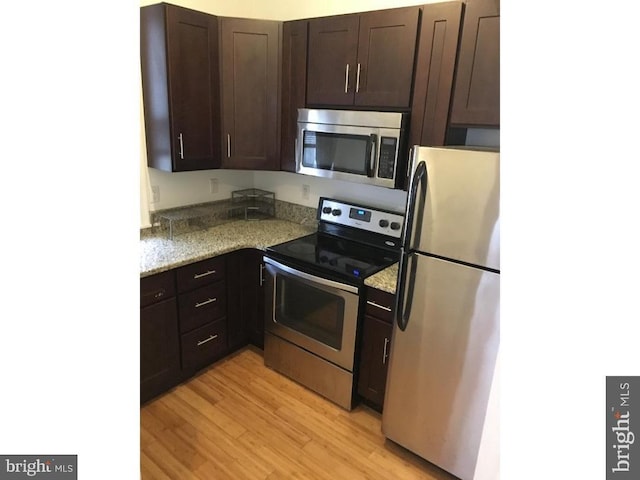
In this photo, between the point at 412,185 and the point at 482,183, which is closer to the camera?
the point at 482,183

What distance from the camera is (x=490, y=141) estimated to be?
7.15 ft

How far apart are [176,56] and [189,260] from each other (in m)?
1.18

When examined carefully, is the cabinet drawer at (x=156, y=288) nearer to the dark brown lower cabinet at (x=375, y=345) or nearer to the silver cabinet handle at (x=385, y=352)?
the dark brown lower cabinet at (x=375, y=345)

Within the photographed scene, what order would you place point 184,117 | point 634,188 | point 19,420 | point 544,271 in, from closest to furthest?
point 19,420, point 634,188, point 544,271, point 184,117

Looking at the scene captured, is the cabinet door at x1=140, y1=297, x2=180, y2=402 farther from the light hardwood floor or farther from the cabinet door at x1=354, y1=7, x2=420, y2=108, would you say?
the cabinet door at x1=354, y1=7, x2=420, y2=108

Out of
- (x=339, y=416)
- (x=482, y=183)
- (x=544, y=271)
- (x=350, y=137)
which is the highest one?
(x=350, y=137)

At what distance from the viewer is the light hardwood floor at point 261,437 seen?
1934mm

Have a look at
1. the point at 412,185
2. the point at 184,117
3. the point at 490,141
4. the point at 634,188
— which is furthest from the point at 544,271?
the point at 184,117

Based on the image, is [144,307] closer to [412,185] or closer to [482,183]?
[412,185]

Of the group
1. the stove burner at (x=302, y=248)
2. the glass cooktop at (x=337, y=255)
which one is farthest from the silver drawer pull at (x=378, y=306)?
the stove burner at (x=302, y=248)

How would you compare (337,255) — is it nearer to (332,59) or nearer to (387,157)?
(387,157)

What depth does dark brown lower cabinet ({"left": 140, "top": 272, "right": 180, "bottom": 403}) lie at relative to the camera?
2172 millimetres

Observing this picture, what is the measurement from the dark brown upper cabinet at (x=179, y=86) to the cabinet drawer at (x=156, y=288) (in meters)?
0.69

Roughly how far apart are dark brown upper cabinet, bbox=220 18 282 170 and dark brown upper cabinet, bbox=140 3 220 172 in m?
0.07
